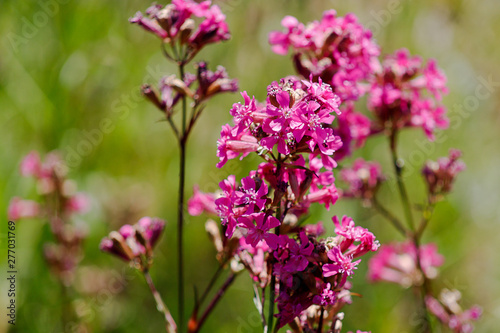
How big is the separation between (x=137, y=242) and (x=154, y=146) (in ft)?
9.64

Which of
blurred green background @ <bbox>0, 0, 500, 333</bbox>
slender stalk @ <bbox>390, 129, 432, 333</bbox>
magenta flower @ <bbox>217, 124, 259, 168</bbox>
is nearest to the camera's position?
magenta flower @ <bbox>217, 124, 259, 168</bbox>

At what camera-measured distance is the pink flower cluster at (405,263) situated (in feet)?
9.54

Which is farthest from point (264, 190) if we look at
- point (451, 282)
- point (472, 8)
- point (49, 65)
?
point (472, 8)

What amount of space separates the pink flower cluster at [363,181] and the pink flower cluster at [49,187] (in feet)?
5.97

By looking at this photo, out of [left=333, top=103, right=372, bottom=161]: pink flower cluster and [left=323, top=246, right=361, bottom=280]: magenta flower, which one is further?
[left=333, top=103, right=372, bottom=161]: pink flower cluster

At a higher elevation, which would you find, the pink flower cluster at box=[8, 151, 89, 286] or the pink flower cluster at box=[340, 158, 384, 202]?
the pink flower cluster at box=[340, 158, 384, 202]

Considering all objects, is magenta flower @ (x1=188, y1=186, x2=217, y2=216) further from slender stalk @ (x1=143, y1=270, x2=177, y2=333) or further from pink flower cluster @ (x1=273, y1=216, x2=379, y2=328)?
pink flower cluster @ (x1=273, y1=216, x2=379, y2=328)

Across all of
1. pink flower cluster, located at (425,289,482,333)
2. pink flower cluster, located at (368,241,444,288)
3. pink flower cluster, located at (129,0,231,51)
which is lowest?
pink flower cluster, located at (368,241,444,288)

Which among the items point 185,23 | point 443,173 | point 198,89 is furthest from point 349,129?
point 185,23

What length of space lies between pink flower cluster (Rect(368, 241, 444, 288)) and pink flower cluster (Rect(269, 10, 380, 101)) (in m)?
1.06

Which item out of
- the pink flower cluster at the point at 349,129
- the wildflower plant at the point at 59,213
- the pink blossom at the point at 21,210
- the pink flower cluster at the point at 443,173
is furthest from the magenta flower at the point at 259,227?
the pink blossom at the point at 21,210

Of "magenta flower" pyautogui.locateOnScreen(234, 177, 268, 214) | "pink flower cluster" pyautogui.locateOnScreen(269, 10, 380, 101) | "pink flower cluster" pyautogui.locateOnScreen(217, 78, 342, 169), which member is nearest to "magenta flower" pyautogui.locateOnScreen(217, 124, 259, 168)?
"pink flower cluster" pyautogui.locateOnScreen(217, 78, 342, 169)

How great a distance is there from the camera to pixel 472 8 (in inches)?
227

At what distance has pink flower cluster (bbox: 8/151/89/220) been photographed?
3365 mm
